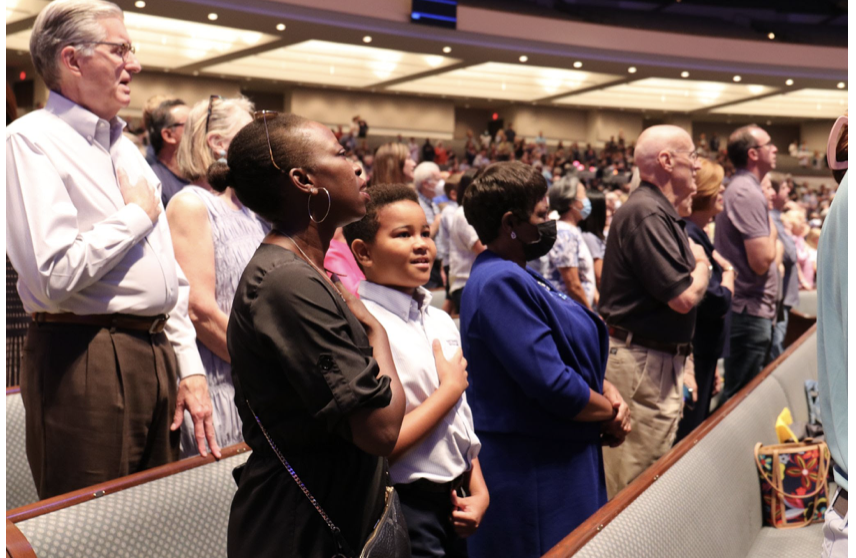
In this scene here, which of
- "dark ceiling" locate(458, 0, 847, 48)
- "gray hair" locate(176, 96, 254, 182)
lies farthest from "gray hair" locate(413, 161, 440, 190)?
"dark ceiling" locate(458, 0, 847, 48)

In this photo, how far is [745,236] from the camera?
14.7 ft

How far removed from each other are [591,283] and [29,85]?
72.8ft

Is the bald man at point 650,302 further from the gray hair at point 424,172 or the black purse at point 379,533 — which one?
the gray hair at point 424,172

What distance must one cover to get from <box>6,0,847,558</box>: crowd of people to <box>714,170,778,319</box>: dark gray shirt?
1.46 m

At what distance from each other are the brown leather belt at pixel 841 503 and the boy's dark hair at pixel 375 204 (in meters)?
1.17

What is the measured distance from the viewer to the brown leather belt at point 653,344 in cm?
312

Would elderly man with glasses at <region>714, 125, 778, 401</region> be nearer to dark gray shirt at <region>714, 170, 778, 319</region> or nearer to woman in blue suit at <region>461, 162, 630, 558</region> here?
dark gray shirt at <region>714, 170, 778, 319</region>

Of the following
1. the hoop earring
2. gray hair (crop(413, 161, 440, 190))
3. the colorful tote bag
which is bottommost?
the colorful tote bag

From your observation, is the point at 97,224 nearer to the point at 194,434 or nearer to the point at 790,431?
the point at 194,434

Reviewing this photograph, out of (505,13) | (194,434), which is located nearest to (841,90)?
(505,13)

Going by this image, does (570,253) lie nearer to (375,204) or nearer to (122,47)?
(375,204)

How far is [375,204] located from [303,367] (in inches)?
33.7

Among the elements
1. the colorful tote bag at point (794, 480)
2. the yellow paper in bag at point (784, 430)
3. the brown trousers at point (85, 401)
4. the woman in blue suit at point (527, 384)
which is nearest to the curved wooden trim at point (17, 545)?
the brown trousers at point (85, 401)

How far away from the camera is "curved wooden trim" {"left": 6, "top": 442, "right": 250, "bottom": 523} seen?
5.38 ft
